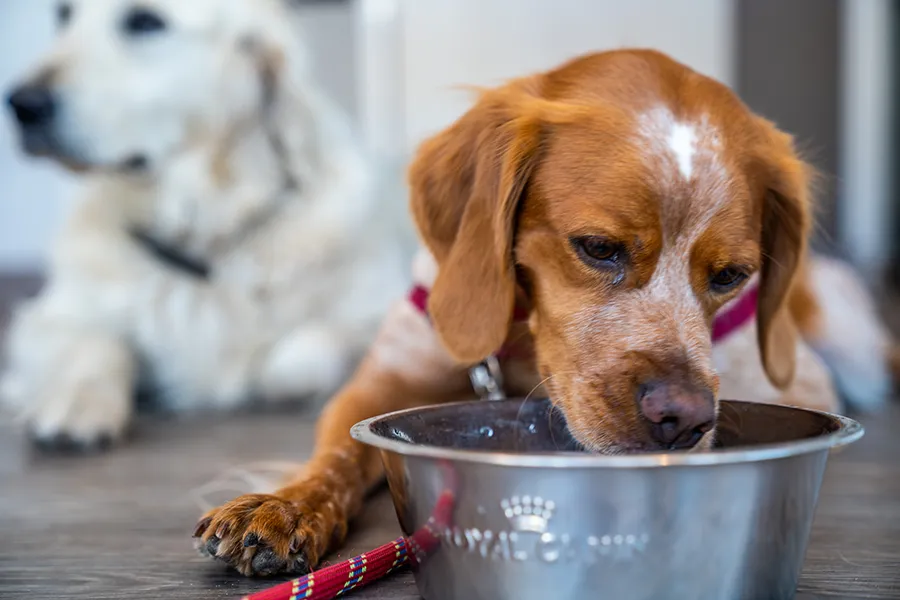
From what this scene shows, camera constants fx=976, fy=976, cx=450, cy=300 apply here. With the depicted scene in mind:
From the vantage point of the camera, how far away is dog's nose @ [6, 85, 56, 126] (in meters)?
2.27

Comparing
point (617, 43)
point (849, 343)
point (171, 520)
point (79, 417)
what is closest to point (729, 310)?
point (849, 343)

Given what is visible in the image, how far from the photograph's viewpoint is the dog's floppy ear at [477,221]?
1.39 metres

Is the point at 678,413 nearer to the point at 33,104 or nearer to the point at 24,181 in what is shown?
the point at 33,104

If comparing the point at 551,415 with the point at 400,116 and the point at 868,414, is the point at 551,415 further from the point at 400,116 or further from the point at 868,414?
the point at 400,116

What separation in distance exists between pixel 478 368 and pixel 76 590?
71 centimetres

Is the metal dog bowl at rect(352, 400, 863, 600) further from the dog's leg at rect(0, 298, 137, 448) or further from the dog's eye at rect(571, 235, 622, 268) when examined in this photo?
the dog's leg at rect(0, 298, 137, 448)

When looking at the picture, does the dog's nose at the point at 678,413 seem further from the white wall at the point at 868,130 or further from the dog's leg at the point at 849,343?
the white wall at the point at 868,130

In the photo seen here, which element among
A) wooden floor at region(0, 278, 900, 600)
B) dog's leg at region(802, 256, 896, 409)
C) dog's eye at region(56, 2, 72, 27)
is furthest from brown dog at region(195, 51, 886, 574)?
dog's eye at region(56, 2, 72, 27)

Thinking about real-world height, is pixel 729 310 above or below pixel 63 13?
below

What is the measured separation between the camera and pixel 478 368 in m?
1.60

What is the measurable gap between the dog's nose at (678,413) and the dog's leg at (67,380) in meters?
1.33

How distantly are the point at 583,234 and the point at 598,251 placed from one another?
0.10 ft

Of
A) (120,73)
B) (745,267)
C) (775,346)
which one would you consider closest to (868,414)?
(775,346)

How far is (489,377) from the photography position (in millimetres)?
1593
